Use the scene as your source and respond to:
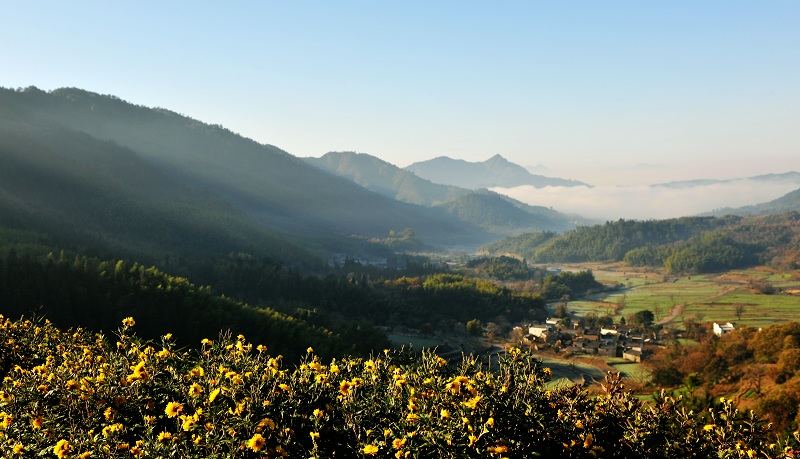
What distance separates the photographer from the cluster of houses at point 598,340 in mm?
87812

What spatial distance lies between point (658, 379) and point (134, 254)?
4046 inches

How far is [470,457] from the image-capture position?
7008 millimetres

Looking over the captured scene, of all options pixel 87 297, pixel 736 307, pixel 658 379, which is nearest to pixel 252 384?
pixel 87 297

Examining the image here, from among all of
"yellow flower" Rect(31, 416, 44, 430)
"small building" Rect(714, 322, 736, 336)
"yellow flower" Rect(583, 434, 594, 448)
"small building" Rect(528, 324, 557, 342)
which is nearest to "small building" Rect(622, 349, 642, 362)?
"small building" Rect(528, 324, 557, 342)

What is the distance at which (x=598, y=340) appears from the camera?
3748 inches

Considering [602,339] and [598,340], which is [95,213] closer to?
[598,340]

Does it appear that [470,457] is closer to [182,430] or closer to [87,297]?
[182,430]

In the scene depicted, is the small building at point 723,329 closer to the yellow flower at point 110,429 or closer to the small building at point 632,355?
the small building at point 632,355

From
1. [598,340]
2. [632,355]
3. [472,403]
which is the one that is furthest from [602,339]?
[472,403]

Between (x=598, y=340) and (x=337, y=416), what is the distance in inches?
3816

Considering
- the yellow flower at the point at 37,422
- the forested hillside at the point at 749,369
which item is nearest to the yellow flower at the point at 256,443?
the yellow flower at the point at 37,422

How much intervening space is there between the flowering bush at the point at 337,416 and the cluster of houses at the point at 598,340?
7883 cm

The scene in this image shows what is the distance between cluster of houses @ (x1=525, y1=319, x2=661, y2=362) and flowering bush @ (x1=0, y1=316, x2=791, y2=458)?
78828 mm

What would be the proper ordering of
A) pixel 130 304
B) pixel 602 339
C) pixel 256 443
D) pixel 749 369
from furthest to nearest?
pixel 602 339
pixel 130 304
pixel 749 369
pixel 256 443
